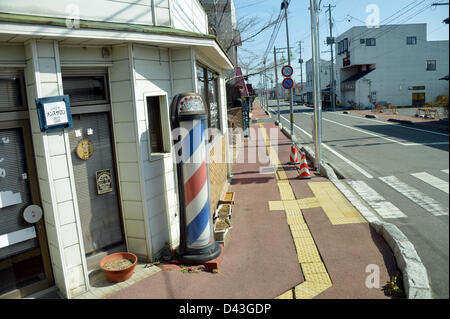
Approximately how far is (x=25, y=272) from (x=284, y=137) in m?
20.1

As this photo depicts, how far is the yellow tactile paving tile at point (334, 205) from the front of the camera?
7.23 meters

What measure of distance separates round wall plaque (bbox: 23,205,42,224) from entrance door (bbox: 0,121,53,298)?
0.22 feet

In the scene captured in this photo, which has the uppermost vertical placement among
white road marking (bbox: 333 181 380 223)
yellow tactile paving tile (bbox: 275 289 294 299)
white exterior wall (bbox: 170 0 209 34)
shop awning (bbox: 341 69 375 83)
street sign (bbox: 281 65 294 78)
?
→ shop awning (bbox: 341 69 375 83)

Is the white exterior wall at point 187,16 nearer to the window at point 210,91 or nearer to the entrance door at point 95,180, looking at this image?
the window at point 210,91

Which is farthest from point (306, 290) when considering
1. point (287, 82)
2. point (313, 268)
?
point (287, 82)

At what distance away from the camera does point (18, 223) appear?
15.9ft

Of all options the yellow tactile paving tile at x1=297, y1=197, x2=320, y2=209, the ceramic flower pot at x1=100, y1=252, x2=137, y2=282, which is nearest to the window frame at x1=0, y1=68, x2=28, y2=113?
the ceramic flower pot at x1=100, y1=252, x2=137, y2=282

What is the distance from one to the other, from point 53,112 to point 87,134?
3.09ft

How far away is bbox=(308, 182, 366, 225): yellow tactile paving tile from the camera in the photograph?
23.7ft

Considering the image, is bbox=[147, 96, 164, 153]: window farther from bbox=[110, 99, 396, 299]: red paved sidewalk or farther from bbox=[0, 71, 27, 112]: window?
bbox=[110, 99, 396, 299]: red paved sidewalk

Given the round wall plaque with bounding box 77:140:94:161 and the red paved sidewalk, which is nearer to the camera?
the red paved sidewalk

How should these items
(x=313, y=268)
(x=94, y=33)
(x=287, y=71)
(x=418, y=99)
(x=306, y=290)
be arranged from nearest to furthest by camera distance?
(x=94, y=33) < (x=306, y=290) < (x=313, y=268) < (x=287, y=71) < (x=418, y=99)

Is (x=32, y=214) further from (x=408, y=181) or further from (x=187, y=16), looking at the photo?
(x=408, y=181)

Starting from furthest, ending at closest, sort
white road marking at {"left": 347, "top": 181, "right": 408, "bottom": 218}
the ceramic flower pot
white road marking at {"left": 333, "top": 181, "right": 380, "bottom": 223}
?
white road marking at {"left": 347, "top": 181, "right": 408, "bottom": 218}
white road marking at {"left": 333, "top": 181, "right": 380, "bottom": 223}
the ceramic flower pot
